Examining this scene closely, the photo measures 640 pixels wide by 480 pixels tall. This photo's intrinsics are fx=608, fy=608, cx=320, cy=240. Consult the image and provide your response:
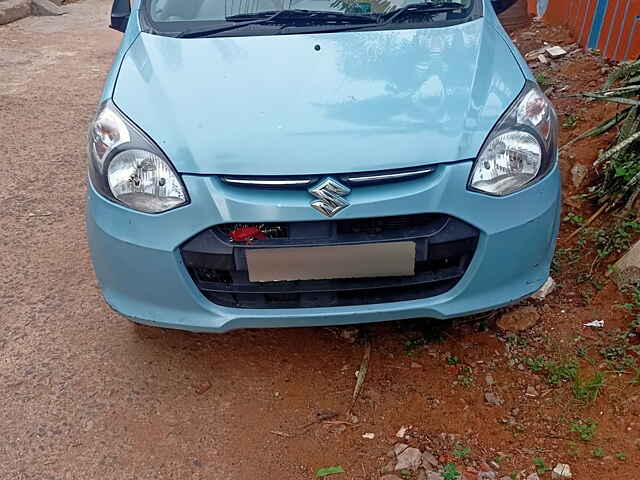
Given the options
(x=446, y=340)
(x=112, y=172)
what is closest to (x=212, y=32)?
(x=112, y=172)

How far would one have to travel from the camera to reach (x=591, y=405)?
211 centimetres

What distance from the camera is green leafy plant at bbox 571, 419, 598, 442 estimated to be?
6.52ft

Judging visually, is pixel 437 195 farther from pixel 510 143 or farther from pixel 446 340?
pixel 446 340

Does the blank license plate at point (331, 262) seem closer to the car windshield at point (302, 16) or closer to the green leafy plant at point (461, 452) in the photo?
the green leafy plant at point (461, 452)

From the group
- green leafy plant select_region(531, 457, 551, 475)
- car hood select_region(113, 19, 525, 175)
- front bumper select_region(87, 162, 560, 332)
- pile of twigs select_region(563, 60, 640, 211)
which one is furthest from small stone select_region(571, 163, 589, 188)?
green leafy plant select_region(531, 457, 551, 475)

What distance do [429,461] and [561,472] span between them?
1.33ft

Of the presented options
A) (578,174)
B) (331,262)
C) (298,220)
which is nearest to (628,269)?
(578,174)

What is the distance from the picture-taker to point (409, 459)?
1.96 meters

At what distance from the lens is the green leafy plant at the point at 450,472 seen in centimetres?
189

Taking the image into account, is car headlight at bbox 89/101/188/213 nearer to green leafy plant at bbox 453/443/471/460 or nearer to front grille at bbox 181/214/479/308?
front grille at bbox 181/214/479/308

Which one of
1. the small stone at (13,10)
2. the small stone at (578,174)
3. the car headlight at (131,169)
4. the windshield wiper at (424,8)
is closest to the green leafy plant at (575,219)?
the small stone at (578,174)

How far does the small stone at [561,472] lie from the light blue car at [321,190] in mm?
548

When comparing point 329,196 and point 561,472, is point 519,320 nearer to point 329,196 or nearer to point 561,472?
point 561,472

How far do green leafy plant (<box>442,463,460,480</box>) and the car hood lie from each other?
961 mm
